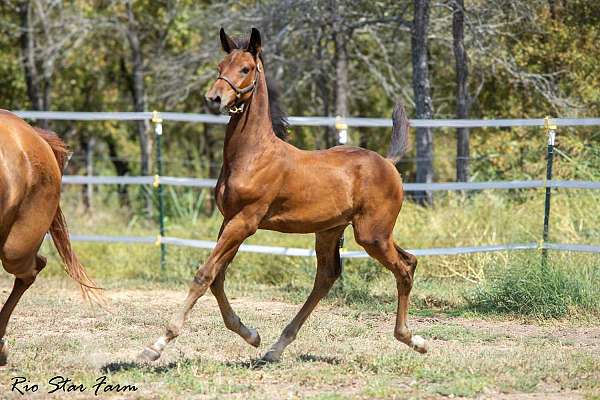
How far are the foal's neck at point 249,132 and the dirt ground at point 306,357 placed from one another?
4.45 feet

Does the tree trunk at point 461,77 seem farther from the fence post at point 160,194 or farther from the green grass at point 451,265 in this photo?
the fence post at point 160,194

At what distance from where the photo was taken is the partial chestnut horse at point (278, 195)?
573cm

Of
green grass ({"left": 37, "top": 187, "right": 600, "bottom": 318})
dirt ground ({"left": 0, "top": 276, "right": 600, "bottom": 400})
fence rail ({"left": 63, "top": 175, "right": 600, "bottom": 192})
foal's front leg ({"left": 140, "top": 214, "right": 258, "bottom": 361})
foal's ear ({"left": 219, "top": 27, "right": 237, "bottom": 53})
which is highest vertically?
foal's ear ({"left": 219, "top": 27, "right": 237, "bottom": 53})

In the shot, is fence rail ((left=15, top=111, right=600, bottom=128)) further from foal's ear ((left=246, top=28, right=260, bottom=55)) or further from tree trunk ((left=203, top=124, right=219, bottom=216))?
tree trunk ((left=203, top=124, right=219, bottom=216))

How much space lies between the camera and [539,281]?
8047mm

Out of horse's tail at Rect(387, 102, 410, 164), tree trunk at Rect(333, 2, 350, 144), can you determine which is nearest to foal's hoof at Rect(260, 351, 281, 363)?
horse's tail at Rect(387, 102, 410, 164)

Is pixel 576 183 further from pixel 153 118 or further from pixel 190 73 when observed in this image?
pixel 190 73

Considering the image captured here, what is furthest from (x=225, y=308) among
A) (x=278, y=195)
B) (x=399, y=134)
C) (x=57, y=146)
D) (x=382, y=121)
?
(x=382, y=121)

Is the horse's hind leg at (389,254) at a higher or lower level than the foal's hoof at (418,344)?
higher

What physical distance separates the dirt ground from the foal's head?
1.64 metres

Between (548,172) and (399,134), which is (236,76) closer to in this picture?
(399,134)

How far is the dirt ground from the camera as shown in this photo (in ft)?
17.4

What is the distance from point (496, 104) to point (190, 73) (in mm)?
5391

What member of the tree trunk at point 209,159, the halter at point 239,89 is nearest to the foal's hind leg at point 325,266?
the halter at point 239,89
